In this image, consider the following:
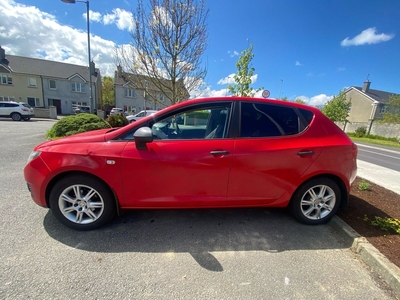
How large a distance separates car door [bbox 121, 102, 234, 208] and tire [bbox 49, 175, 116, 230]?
0.99ft

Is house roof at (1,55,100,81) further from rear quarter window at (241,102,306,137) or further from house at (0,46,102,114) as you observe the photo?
rear quarter window at (241,102,306,137)

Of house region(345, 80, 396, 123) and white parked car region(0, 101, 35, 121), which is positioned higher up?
house region(345, 80, 396, 123)

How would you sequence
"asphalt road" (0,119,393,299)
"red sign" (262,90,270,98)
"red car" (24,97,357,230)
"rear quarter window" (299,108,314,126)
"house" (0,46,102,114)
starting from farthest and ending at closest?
"house" (0,46,102,114)
"red sign" (262,90,270,98)
"rear quarter window" (299,108,314,126)
"red car" (24,97,357,230)
"asphalt road" (0,119,393,299)

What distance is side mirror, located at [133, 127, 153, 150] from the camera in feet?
7.25

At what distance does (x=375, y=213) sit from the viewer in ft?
9.94

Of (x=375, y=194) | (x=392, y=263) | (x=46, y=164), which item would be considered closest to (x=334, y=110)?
(x=375, y=194)

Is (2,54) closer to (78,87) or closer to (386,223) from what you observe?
(78,87)

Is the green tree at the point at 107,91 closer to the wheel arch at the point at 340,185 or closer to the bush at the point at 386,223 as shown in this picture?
the wheel arch at the point at 340,185

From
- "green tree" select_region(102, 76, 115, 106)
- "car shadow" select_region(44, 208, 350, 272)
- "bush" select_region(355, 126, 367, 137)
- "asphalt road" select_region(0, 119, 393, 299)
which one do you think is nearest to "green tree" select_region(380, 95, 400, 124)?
"bush" select_region(355, 126, 367, 137)

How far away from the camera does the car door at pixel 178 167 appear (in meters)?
2.35

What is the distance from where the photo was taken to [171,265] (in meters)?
2.03

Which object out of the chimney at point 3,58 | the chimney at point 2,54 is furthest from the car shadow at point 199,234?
the chimney at point 2,54

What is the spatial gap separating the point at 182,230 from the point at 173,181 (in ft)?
2.40

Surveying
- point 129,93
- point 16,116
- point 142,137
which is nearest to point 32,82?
point 129,93
